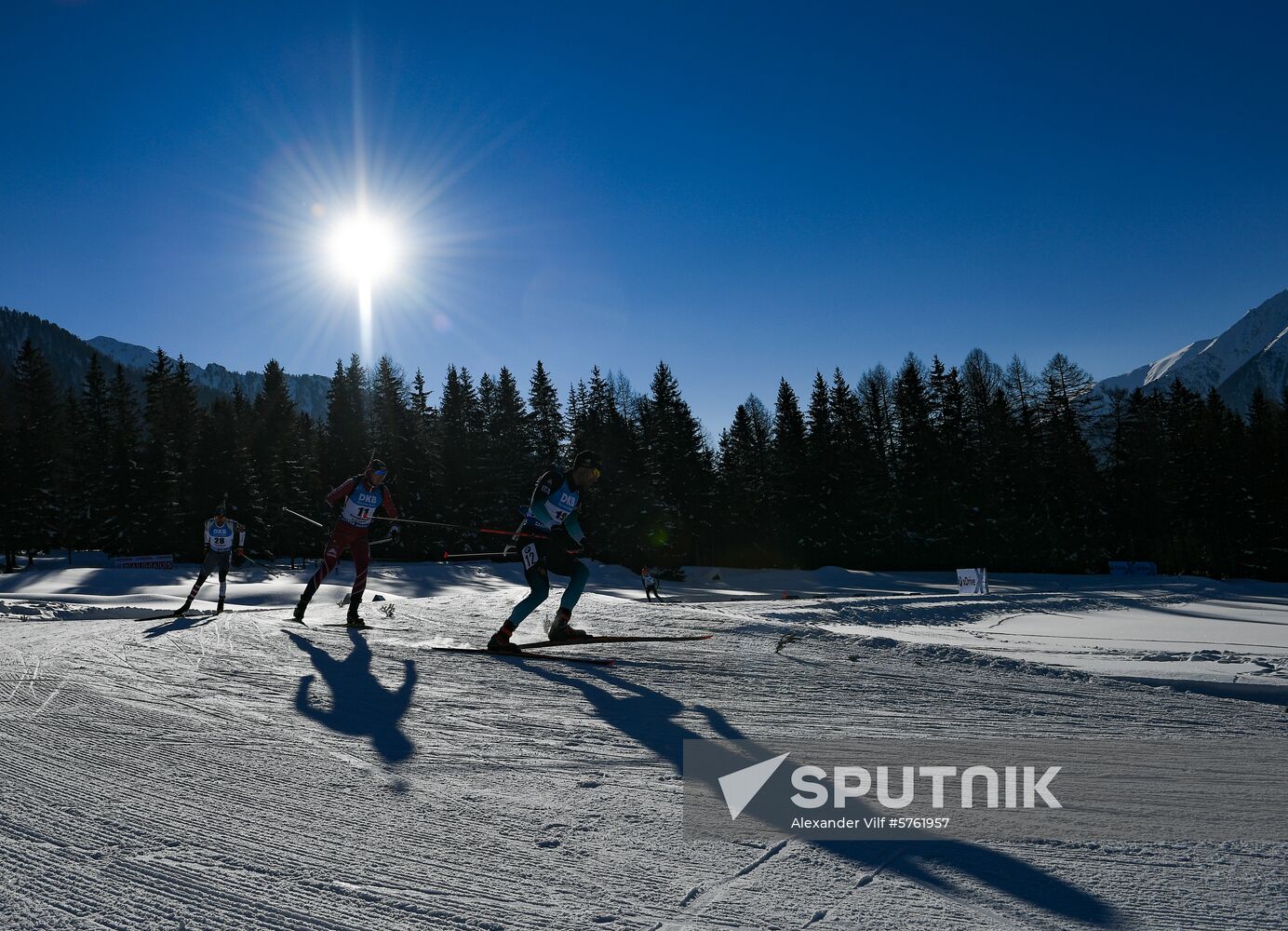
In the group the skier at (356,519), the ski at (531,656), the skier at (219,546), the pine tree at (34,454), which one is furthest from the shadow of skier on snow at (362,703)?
the pine tree at (34,454)

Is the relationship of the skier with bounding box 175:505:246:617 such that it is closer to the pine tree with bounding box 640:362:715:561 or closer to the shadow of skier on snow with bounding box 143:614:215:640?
the shadow of skier on snow with bounding box 143:614:215:640

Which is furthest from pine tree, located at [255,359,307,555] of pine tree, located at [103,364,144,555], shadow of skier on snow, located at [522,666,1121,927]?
shadow of skier on snow, located at [522,666,1121,927]

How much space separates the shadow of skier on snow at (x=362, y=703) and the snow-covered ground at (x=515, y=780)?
0.03 m

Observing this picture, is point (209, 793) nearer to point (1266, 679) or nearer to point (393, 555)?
point (1266, 679)

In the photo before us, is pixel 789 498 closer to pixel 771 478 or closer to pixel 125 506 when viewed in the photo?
pixel 771 478

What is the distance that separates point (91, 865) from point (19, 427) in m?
54.9

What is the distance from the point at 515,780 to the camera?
2.76 m

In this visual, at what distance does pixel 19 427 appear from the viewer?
42.5 meters

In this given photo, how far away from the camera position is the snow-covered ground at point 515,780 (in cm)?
175

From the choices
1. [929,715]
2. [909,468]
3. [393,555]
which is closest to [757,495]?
[909,468]

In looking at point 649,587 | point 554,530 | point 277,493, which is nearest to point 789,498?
point 649,587

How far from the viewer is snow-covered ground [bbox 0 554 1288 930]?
1.75m

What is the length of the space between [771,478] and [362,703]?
48.7m

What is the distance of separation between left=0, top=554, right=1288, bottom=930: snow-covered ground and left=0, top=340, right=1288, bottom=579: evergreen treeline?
125 feet
